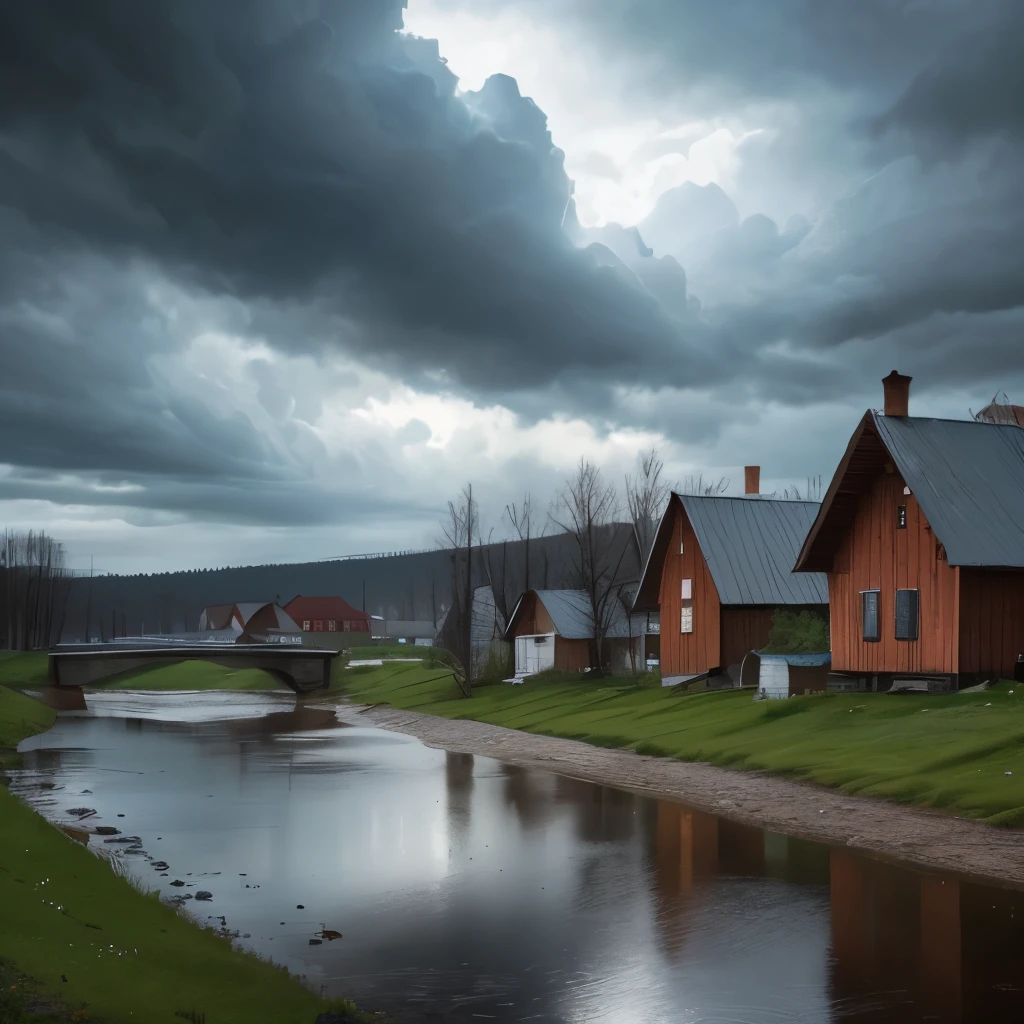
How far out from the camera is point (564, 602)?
7138 centimetres

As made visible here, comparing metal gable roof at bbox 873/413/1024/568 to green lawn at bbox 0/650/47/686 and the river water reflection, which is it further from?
green lawn at bbox 0/650/47/686

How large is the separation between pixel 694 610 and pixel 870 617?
14.0m

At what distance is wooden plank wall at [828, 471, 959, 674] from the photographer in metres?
34.9

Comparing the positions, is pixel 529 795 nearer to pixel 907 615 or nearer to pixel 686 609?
pixel 907 615

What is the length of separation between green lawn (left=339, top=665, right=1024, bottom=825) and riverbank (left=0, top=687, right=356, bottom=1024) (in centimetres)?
1349

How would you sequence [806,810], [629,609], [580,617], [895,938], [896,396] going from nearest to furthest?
[895,938] → [806,810] → [896,396] → [629,609] → [580,617]

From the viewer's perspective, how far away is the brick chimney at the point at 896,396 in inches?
1563

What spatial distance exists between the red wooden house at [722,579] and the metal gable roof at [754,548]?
45 mm

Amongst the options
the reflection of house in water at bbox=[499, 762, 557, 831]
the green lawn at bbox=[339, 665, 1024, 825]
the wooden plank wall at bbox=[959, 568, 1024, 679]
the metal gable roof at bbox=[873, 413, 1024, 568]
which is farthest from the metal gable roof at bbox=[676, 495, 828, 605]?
the reflection of house in water at bbox=[499, 762, 557, 831]

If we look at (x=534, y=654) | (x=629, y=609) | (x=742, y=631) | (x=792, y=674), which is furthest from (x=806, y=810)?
(x=534, y=654)

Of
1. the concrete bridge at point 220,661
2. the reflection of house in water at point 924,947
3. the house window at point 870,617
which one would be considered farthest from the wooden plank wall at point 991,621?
the concrete bridge at point 220,661

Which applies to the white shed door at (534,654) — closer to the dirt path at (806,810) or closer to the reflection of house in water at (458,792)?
the reflection of house in water at (458,792)

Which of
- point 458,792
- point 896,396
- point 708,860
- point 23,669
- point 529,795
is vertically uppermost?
point 896,396

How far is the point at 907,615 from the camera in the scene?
36281 millimetres
